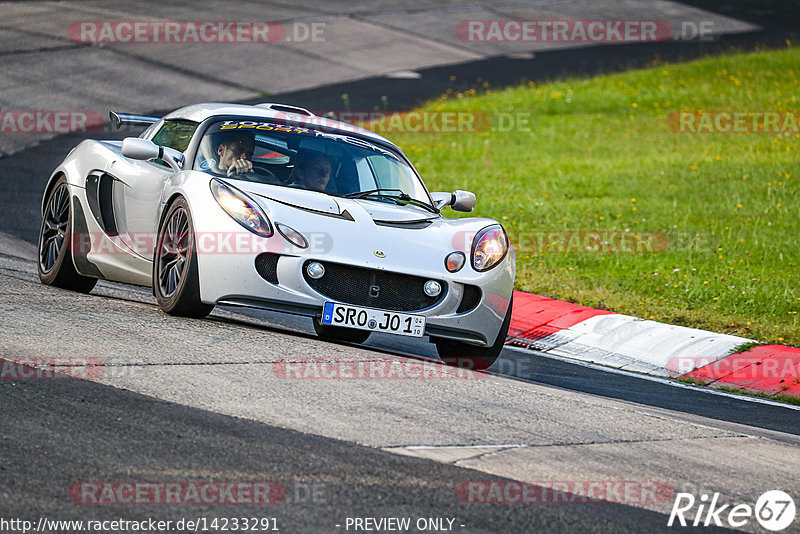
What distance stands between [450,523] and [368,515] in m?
0.29

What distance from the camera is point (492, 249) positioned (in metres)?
7.55

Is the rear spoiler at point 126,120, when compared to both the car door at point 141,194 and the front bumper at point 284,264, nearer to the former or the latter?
the car door at point 141,194

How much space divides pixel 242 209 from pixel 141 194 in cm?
135

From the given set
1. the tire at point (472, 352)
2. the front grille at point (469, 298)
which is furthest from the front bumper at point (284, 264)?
the tire at point (472, 352)

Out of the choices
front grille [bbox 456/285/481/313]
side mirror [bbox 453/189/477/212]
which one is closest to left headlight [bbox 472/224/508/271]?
front grille [bbox 456/285/481/313]

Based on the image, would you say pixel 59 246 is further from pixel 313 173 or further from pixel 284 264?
pixel 284 264

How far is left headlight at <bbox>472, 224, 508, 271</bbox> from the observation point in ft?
24.3

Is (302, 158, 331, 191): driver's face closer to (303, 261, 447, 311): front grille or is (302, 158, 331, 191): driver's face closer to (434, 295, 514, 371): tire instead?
(303, 261, 447, 311): front grille

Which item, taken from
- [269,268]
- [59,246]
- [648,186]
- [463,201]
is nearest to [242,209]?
[269,268]

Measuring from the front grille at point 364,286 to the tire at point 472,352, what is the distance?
33.3 inches

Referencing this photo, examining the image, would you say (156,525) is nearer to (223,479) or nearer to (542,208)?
(223,479)

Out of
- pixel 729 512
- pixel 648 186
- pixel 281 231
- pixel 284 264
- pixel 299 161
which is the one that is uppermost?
pixel 299 161

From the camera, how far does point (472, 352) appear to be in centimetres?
785

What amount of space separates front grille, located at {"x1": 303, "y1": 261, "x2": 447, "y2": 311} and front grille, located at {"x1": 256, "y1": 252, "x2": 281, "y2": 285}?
18cm
